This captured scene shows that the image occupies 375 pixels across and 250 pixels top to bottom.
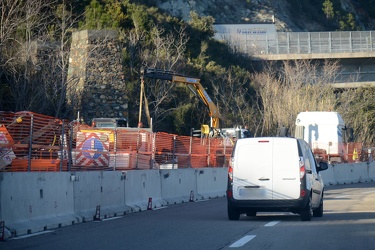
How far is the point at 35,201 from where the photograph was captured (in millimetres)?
14477

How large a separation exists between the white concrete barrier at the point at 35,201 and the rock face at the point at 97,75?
26031 mm

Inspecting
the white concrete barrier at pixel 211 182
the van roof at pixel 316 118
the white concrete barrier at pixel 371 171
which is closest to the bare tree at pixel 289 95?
the white concrete barrier at pixel 371 171

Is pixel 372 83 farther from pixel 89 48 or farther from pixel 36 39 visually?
pixel 36 39

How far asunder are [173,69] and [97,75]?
8997mm

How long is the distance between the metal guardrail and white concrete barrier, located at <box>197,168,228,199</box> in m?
40.8

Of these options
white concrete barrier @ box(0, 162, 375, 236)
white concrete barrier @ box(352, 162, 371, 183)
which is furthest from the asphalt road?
white concrete barrier @ box(352, 162, 371, 183)

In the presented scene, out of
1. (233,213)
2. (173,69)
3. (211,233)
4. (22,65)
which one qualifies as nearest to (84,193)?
(233,213)

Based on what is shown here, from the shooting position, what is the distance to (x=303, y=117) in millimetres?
41562

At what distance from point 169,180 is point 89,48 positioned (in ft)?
68.1

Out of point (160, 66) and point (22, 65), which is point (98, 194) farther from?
point (160, 66)

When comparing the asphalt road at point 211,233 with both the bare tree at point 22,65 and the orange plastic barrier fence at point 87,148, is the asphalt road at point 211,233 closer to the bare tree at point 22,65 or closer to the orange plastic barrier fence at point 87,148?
the orange plastic barrier fence at point 87,148

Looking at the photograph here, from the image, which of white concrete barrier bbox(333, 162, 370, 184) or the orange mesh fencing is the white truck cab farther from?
the orange mesh fencing

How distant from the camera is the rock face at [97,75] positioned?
42.9 m

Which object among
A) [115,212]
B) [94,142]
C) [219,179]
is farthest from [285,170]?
[219,179]
